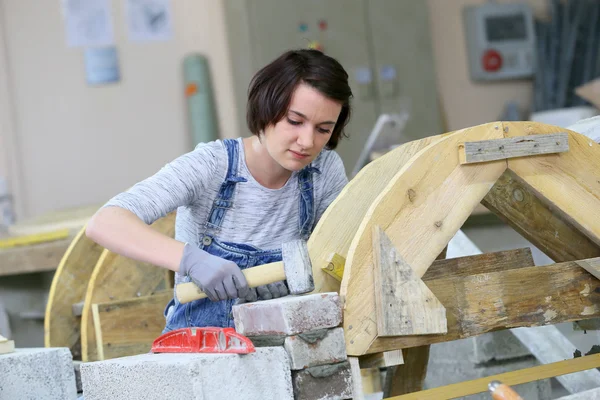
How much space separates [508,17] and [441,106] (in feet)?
4.09

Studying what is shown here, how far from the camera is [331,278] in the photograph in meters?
2.53

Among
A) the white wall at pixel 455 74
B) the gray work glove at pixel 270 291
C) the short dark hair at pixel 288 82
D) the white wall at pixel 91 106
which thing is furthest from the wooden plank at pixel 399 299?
the white wall at pixel 455 74

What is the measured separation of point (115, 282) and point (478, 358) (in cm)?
183

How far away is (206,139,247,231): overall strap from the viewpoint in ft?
9.27

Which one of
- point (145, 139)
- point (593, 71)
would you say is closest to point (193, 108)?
point (145, 139)

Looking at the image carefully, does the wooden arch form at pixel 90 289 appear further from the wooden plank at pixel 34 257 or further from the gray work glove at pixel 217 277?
the gray work glove at pixel 217 277

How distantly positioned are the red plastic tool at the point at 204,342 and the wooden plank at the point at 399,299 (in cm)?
37

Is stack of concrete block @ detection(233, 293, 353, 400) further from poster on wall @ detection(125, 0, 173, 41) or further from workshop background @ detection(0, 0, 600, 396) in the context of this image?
poster on wall @ detection(125, 0, 173, 41)

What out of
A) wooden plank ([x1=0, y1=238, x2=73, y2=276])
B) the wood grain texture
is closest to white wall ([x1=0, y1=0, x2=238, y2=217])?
wooden plank ([x1=0, y1=238, x2=73, y2=276])

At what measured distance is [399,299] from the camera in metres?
2.22

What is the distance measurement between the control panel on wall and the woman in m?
5.86

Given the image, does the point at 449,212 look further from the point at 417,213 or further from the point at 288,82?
the point at 288,82

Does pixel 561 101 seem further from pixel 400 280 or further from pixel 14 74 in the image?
pixel 400 280

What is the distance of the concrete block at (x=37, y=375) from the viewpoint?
2736 mm
